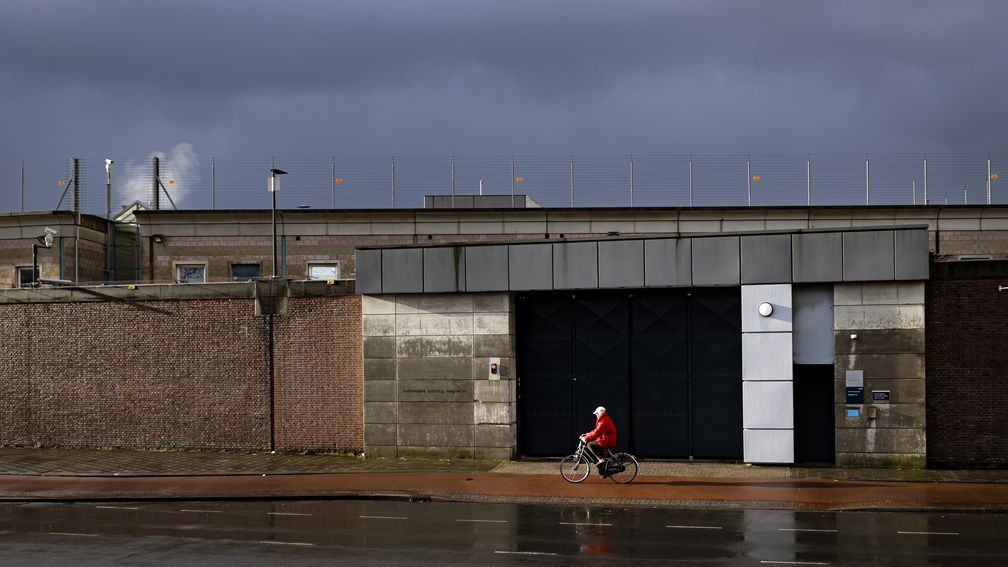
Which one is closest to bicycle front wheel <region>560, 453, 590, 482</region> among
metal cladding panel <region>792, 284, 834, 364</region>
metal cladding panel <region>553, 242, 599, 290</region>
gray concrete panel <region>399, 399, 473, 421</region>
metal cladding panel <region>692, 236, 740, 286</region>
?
gray concrete panel <region>399, 399, 473, 421</region>

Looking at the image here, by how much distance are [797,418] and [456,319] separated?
8797 mm

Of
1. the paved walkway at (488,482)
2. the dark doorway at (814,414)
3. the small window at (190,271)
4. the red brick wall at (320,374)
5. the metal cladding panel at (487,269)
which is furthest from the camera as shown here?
the small window at (190,271)

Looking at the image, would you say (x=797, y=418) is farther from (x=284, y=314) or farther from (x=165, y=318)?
(x=165, y=318)

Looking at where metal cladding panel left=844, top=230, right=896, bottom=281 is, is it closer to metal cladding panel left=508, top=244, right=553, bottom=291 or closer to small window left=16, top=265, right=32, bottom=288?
metal cladding panel left=508, top=244, right=553, bottom=291

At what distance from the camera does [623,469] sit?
22.1 m

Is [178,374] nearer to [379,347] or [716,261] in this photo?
[379,347]

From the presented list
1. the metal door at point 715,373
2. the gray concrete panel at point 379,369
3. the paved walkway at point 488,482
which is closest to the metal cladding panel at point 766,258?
the metal door at point 715,373

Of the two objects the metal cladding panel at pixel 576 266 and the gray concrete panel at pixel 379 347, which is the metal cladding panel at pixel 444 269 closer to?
the gray concrete panel at pixel 379 347

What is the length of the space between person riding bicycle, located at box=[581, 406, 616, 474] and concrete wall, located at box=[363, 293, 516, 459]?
4.23 m

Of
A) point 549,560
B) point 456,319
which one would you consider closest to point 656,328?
point 456,319

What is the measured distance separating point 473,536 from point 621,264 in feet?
34.6

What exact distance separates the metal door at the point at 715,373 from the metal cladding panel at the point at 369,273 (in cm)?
810

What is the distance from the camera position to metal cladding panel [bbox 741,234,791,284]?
24.2 metres

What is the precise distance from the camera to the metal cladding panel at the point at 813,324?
24281mm
